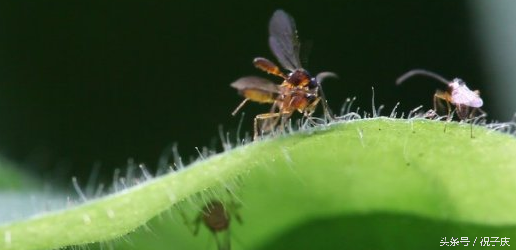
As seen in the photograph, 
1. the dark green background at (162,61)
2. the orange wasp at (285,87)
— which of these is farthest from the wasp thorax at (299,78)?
the dark green background at (162,61)

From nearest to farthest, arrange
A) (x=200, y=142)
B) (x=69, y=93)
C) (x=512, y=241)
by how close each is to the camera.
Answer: (x=512, y=241), (x=200, y=142), (x=69, y=93)

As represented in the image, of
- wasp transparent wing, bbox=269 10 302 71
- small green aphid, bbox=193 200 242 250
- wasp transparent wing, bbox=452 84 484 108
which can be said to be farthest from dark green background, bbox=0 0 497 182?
small green aphid, bbox=193 200 242 250

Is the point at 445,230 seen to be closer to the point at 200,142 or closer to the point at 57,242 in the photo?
the point at 57,242

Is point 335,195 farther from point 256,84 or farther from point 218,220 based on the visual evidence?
point 256,84

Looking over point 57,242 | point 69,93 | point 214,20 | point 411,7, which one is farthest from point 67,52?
point 57,242

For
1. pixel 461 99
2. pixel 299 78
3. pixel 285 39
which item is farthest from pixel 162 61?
pixel 461 99

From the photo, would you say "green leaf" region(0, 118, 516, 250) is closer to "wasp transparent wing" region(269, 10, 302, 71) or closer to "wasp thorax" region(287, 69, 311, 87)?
"wasp thorax" region(287, 69, 311, 87)
